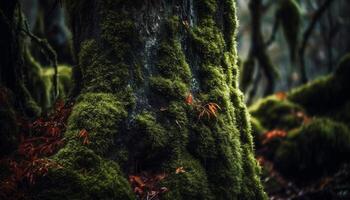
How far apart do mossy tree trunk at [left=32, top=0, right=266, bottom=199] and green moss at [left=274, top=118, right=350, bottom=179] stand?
387cm

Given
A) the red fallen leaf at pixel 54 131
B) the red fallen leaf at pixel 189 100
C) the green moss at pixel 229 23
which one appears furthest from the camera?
the green moss at pixel 229 23

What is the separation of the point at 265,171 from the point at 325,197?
1.48 m

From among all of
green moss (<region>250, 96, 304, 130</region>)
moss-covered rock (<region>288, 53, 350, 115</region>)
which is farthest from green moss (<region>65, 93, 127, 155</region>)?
moss-covered rock (<region>288, 53, 350, 115</region>)

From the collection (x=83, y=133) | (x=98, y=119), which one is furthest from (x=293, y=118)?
(x=83, y=133)

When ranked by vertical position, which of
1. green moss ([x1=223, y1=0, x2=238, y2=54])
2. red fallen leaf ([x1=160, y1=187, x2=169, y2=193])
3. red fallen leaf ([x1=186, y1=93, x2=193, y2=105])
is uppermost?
green moss ([x1=223, y1=0, x2=238, y2=54])

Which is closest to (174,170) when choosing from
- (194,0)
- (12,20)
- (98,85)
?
(98,85)

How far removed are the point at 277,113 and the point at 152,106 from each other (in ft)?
19.8

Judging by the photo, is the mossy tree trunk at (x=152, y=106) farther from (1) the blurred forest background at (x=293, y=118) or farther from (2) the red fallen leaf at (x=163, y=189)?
(1) the blurred forest background at (x=293, y=118)

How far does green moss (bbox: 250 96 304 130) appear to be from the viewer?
8.90 metres

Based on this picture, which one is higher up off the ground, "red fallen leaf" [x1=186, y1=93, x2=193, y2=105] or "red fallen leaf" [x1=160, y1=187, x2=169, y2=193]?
"red fallen leaf" [x1=186, y1=93, x2=193, y2=105]

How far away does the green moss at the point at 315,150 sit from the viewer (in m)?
7.73

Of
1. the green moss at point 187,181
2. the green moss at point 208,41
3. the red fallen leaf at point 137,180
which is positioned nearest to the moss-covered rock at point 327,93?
the green moss at point 208,41

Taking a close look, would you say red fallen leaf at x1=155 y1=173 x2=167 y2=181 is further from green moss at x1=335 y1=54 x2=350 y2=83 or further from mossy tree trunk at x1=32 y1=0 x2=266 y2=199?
green moss at x1=335 y1=54 x2=350 y2=83

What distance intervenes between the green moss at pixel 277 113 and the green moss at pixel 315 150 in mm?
653
